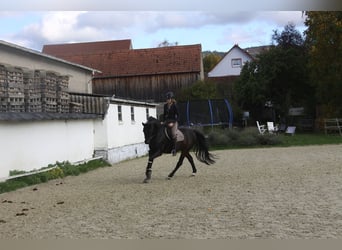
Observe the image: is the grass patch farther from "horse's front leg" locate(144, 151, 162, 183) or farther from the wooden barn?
the wooden barn

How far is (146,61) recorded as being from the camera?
34.7 meters

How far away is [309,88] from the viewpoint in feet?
107

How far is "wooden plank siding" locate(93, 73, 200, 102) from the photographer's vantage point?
112ft

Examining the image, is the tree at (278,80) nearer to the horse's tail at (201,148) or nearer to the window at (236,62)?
the window at (236,62)

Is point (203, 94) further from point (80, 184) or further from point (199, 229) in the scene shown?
point (199, 229)

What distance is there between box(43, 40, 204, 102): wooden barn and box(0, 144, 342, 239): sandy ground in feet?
76.0

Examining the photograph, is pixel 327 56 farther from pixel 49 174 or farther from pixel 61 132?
pixel 49 174

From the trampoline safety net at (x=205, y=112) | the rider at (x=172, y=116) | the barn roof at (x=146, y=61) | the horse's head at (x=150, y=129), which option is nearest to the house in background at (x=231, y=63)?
the barn roof at (x=146, y=61)

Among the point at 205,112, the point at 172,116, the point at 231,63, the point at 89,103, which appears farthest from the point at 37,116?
the point at 231,63

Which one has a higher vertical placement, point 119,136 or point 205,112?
point 205,112

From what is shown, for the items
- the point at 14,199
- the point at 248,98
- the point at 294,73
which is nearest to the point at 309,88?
the point at 294,73

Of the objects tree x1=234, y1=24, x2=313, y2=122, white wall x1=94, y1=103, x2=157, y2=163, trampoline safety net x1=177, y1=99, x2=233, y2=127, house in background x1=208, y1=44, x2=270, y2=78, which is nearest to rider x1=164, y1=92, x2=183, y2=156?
white wall x1=94, y1=103, x2=157, y2=163

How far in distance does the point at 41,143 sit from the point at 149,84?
22.3 m

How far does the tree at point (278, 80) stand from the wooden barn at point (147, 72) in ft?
12.9
